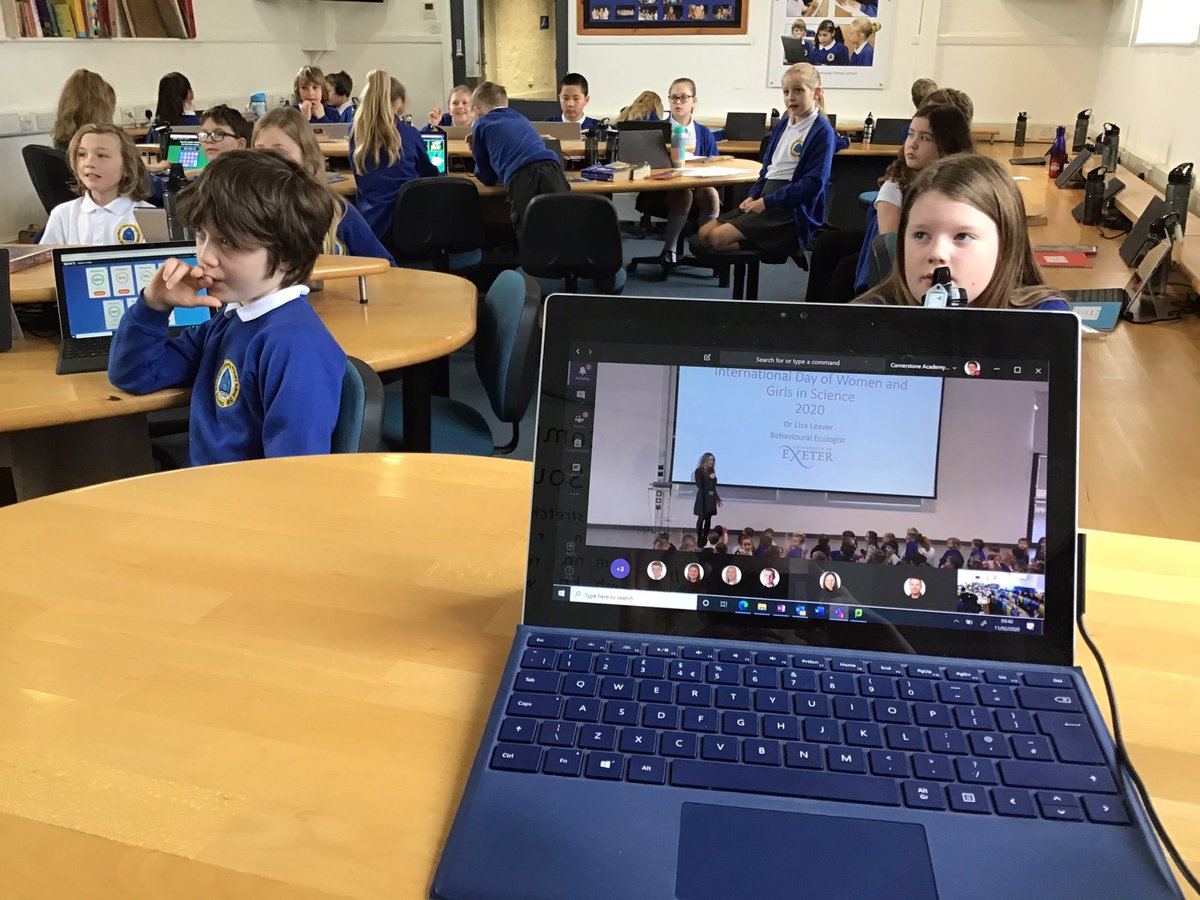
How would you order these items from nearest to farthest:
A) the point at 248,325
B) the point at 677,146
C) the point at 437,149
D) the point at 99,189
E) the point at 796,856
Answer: the point at 796,856 < the point at 248,325 < the point at 99,189 < the point at 437,149 < the point at 677,146

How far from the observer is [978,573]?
2.36 feet

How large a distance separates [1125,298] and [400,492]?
2.06m

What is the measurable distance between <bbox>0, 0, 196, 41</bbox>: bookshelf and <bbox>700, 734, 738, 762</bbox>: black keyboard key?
20.8 feet

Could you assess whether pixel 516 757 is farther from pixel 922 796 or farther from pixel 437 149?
pixel 437 149

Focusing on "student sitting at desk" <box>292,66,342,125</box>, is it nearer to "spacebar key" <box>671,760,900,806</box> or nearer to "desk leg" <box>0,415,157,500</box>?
"desk leg" <box>0,415,157,500</box>

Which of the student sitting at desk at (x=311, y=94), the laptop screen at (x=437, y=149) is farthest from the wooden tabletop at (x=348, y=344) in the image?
the student sitting at desk at (x=311, y=94)

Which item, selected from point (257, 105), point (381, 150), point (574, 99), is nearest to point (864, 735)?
point (381, 150)

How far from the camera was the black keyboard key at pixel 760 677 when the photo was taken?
0.68 metres

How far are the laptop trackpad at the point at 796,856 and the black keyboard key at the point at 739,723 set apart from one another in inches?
2.6

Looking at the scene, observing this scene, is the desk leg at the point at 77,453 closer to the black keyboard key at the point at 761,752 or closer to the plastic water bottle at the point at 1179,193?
the black keyboard key at the point at 761,752

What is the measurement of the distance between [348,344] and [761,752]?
5.39ft

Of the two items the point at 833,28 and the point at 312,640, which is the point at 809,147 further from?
the point at 312,640

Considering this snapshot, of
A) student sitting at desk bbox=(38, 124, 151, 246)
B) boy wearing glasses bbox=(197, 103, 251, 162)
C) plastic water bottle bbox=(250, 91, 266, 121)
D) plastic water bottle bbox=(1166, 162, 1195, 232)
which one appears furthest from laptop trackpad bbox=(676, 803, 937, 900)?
plastic water bottle bbox=(250, 91, 266, 121)

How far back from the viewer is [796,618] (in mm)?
735
